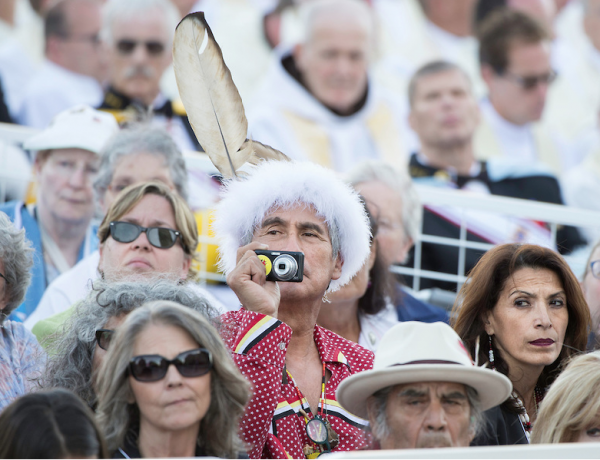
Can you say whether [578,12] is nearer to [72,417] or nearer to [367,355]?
[367,355]

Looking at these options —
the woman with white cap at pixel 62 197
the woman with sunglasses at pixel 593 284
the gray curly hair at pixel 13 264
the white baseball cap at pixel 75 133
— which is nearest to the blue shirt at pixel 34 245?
the woman with white cap at pixel 62 197

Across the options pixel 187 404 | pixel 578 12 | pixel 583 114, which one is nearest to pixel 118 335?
pixel 187 404

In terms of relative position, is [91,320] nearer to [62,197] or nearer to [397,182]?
[62,197]

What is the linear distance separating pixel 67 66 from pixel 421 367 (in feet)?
18.3

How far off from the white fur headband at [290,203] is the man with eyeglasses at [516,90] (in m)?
4.62

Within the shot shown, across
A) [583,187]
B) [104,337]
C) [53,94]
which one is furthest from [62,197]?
[583,187]

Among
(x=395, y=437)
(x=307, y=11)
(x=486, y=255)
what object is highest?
(x=307, y=11)

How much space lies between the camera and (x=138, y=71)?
275 inches

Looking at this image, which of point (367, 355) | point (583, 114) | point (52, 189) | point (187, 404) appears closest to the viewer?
point (187, 404)

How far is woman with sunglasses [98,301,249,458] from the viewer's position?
2664mm

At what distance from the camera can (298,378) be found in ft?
11.2

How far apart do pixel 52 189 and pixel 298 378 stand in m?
2.19

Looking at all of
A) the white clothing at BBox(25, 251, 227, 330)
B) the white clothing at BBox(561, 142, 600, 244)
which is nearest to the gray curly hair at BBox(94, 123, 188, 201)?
the white clothing at BBox(25, 251, 227, 330)

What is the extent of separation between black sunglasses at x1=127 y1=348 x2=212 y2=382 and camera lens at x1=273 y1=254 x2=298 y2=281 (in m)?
0.64
